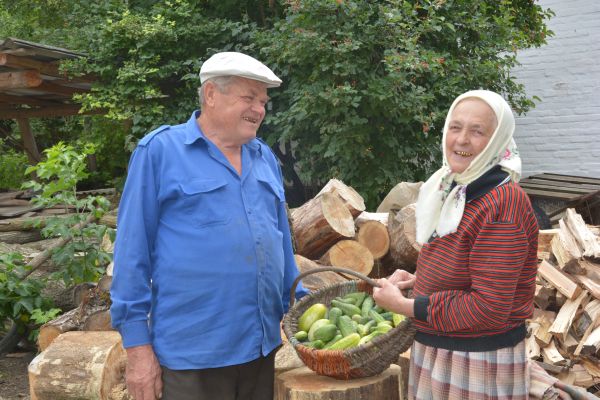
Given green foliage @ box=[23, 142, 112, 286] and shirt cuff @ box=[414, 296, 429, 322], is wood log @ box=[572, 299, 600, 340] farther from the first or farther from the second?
green foliage @ box=[23, 142, 112, 286]

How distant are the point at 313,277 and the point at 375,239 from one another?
0.89 m

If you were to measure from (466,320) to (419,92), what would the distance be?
568 cm

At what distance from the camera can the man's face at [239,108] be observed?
2738mm

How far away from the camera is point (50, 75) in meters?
9.29

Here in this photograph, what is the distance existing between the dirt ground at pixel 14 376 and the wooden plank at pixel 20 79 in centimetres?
375

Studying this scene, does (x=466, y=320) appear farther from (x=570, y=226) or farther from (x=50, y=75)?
(x=50, y=75)

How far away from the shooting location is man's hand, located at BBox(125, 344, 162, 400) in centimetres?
259

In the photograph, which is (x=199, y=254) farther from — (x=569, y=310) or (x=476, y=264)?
(x=569, y=310)

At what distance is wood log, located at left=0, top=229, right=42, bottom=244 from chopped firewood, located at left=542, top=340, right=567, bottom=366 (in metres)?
6.93

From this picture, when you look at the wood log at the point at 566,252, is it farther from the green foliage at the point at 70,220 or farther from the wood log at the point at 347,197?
the green foliage at the point at 70,220

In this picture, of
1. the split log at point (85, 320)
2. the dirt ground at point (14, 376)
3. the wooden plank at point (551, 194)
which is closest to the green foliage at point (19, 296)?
the dirt ground at point (14, 376)

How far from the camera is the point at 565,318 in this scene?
16.0 ft

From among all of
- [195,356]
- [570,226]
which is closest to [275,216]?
[195,356]

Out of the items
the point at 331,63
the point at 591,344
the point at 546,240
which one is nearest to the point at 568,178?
the point at 331,63
